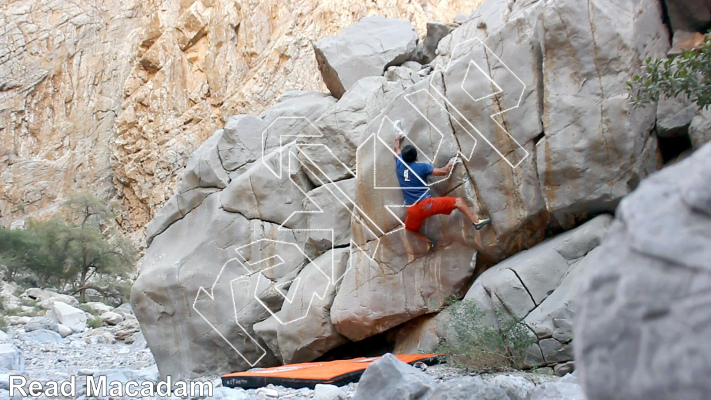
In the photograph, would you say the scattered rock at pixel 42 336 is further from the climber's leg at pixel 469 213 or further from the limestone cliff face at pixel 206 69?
the limestone cliff face at pixel 206 69

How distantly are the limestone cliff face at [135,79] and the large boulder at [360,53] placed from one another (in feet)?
36.4

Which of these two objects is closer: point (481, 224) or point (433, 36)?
point (481, 224)

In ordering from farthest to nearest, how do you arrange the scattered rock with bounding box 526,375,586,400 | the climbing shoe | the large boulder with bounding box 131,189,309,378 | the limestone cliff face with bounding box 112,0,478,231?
the limestone cliff face with bounding box 112,0,478,231
the large boulder with bounding box 131,189,309,378
the climbing shoe
the scattered rock with bounding box 526,375,586,400

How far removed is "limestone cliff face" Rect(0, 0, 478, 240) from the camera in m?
21.5

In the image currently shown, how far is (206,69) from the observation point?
22.6 m

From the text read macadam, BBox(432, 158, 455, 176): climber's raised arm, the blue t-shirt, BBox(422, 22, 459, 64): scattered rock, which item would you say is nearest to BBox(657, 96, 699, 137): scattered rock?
BBox(432, 158, 455, 176): climber's raised arm

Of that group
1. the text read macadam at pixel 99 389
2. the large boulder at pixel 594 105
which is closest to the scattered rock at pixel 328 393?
the text read macadam at pixel 99 389

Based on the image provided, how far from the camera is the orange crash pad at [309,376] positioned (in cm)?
536

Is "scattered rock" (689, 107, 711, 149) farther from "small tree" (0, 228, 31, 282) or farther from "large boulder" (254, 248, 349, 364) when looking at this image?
"small tree" (0, 228, 31, 282)

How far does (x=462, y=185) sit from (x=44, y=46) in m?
24.8

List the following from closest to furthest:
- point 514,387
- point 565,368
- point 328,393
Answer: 1. point 514,387
2. point 328,393
3. point 565,368

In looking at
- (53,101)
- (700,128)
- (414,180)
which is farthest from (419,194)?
(53,101)

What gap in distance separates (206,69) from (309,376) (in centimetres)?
1905

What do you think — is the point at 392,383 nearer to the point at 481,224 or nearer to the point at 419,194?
the point at 481,224
